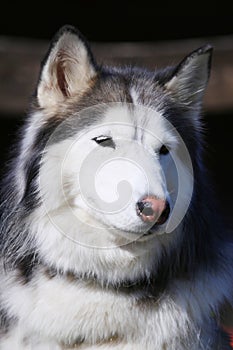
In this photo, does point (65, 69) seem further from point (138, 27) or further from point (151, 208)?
point (138, 27)

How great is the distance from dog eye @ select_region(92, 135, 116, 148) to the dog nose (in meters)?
0.28

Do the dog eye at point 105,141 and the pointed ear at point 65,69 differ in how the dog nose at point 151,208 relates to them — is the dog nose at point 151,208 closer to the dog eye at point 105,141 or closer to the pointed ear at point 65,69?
the dog eye at point 105,141

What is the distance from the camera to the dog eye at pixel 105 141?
10.3 ft

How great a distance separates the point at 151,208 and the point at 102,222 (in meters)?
0.27

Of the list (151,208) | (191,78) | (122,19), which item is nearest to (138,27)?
(122,19)

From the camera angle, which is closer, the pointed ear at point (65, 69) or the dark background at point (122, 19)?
the pointed ear at point (65, 69)

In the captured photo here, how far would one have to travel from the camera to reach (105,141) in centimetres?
313

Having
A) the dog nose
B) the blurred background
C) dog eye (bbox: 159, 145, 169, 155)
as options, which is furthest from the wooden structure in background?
the dog nose

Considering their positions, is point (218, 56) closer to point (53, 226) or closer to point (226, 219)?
point (226, 219)

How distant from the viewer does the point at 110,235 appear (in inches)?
125

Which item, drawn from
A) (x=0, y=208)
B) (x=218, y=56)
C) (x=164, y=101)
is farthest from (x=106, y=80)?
(x=218, y=56)

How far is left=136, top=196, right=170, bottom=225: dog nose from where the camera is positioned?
9.60 feet

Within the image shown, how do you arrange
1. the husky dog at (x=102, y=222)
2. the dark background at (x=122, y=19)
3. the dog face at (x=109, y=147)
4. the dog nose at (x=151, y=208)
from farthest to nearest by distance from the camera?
the dark background at (x=122, y=19) < the husky dog at (x=102, y=222) < the dog face at (x=109, y=147) < the dog nose at (x=151, y=208)

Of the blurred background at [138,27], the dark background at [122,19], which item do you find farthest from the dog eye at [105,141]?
the dark background at [122,19]
